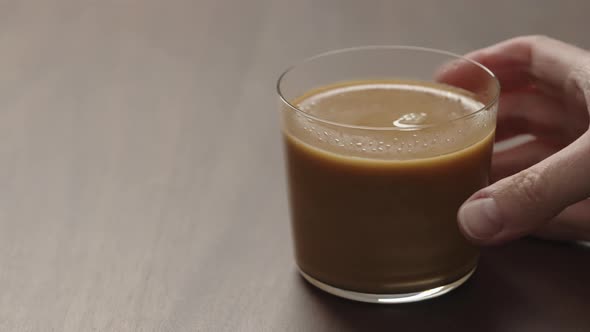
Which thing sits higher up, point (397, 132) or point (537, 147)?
point (397, 132)

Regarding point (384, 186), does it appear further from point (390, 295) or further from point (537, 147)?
point (537, 147)

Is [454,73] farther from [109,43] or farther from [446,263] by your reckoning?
[109,43]

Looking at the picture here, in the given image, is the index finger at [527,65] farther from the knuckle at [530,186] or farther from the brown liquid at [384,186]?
the knuckle at [530,186]

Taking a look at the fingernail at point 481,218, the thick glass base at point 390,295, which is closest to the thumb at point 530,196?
the fingernail at point 481,218

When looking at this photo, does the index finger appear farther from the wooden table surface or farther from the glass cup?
the wooden table surface

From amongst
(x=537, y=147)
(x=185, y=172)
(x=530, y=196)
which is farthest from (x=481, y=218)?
(x=185, y=172)

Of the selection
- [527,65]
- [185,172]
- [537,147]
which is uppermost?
[527,65]
